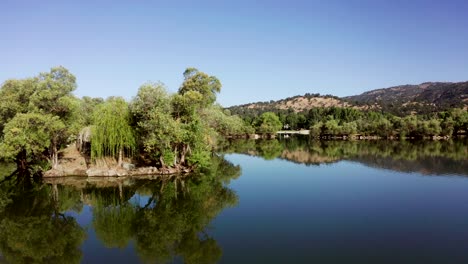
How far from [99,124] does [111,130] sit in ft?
6.11

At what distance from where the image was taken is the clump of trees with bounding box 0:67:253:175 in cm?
3572

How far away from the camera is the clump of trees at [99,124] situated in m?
35.7

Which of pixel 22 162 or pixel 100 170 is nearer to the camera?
pixel 100 170

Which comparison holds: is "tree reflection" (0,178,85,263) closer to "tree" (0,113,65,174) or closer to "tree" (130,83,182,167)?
"tree" (0,113,65,174)

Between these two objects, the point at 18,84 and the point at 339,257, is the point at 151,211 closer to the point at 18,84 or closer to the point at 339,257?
the point at 339,257

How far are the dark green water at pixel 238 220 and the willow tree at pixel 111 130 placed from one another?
13.0 feet

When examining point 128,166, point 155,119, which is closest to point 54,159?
point 128,166

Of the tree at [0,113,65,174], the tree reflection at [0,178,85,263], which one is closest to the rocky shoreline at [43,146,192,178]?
the tree at [0,113,65,174]

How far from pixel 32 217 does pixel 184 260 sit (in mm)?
14577

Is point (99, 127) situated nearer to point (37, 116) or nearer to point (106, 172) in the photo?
point (106, 172)

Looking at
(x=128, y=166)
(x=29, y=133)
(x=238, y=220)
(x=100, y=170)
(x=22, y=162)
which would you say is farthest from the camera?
(x=22, y=162)

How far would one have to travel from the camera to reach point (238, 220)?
24.1 m

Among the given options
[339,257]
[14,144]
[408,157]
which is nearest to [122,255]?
[339,257]

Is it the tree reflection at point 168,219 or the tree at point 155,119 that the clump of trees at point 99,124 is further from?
the tree reflection at point 168,219
